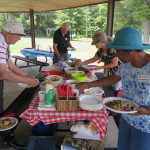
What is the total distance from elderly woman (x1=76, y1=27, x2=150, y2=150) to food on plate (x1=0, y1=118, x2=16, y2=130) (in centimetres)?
133

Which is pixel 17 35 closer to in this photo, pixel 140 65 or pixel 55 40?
pixel 140 65

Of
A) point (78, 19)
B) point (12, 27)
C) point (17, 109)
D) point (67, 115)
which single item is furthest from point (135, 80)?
point (78, 19)

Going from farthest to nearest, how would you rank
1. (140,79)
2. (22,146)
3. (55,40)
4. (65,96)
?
(55,40) → (22,146) → (65,96) → (140,79)

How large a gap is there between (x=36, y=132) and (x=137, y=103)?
58.3 inches

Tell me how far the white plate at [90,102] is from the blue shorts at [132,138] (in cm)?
29

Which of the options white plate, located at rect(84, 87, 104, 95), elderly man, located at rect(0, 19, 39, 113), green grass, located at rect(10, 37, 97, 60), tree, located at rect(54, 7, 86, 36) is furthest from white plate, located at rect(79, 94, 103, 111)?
tree, located at rect(54, 7, 86, 36)

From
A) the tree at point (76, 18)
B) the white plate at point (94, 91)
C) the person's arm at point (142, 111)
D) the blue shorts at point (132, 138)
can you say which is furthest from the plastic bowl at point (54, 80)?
the tree at point (76, 18)

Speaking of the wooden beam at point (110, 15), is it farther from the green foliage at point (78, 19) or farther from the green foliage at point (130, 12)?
the green foliage at point (78, 19)

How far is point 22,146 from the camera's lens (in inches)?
85.0

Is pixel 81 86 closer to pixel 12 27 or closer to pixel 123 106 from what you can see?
pixel 123 106

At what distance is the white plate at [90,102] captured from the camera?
4.71ft

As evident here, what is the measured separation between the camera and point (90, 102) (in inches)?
61.2

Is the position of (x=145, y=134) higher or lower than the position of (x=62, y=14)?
lower

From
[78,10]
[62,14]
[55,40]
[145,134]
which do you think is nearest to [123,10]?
[55,40]
